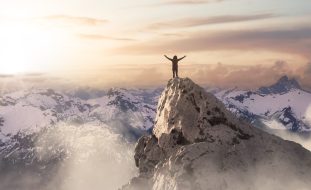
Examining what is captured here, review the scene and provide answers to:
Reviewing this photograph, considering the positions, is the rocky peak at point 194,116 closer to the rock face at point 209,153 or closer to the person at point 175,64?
the rock face at point 209,153

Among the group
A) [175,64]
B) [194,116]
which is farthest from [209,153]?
[175,64]

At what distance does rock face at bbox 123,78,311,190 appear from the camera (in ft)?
218

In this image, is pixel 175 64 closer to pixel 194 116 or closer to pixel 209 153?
pixel 194 116

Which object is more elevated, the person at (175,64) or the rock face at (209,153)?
the person at (175,64)

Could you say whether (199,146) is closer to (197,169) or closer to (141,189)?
(197,169)

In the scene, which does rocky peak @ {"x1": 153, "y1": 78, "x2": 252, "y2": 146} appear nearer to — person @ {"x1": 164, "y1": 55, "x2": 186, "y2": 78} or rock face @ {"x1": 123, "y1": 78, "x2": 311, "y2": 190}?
rock face @ {"x1": 123, "y1": 78, "x2": 311, "y2": 190}

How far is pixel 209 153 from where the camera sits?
68188 millimetres

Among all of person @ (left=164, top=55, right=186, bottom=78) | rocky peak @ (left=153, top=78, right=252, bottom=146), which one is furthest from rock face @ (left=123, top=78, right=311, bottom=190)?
person @ (left=164, top=55, right=186, bottom=78)

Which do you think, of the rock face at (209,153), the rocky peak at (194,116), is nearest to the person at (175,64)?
the rock face at (209,153)

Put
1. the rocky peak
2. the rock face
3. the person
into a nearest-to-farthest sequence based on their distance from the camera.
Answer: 1. the rock face
2. the rocky peak
3. the person

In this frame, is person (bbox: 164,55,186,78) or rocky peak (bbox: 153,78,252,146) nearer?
rocky peak (bbox: 153,78,252,146)

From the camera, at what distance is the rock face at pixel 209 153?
66438mm

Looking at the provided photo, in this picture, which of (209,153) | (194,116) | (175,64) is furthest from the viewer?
(175,64)

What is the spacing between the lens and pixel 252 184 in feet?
223
